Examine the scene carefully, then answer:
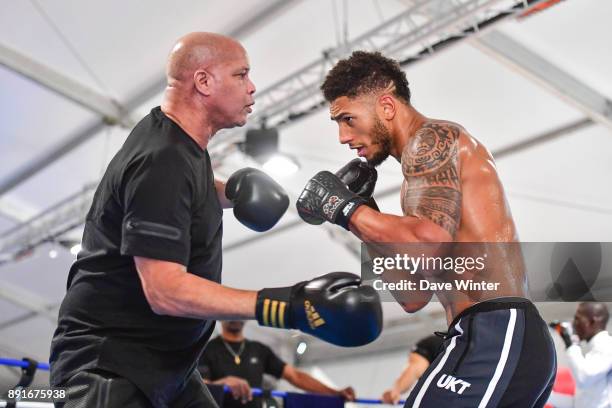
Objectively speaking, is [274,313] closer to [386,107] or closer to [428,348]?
[386,107]

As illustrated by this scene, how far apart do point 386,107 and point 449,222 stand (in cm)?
48

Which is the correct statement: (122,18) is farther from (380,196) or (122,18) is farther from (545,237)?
(545,237)

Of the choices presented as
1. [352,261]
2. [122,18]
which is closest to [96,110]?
[122,18]

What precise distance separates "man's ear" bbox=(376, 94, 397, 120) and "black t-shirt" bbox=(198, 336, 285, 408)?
2323 millimetres

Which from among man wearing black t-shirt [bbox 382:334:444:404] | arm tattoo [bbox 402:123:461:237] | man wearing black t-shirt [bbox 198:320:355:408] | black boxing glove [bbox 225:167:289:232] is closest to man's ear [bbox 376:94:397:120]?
arm tattoo [bbox 402:123:461:237]

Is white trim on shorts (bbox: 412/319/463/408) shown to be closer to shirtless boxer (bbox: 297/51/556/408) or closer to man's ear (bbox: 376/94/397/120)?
shirtless boxer (bbox: 297/51/556/408)

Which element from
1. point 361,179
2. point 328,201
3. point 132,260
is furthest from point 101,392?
point 361,179

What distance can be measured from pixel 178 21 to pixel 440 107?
218 cm

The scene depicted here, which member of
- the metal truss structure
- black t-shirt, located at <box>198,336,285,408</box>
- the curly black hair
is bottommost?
black t-shirt, located at <box>198,336,285,408</box>

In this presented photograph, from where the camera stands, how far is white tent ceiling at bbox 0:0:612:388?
4.87m

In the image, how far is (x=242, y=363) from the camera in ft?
13.5

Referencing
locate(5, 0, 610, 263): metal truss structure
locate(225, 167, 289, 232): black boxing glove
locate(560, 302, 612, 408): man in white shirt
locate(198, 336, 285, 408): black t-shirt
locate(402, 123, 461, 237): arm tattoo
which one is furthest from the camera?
locate(5, 0, 610, 263): metal truss structure

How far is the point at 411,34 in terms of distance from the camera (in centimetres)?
460

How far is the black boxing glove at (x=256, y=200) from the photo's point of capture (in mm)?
1920
